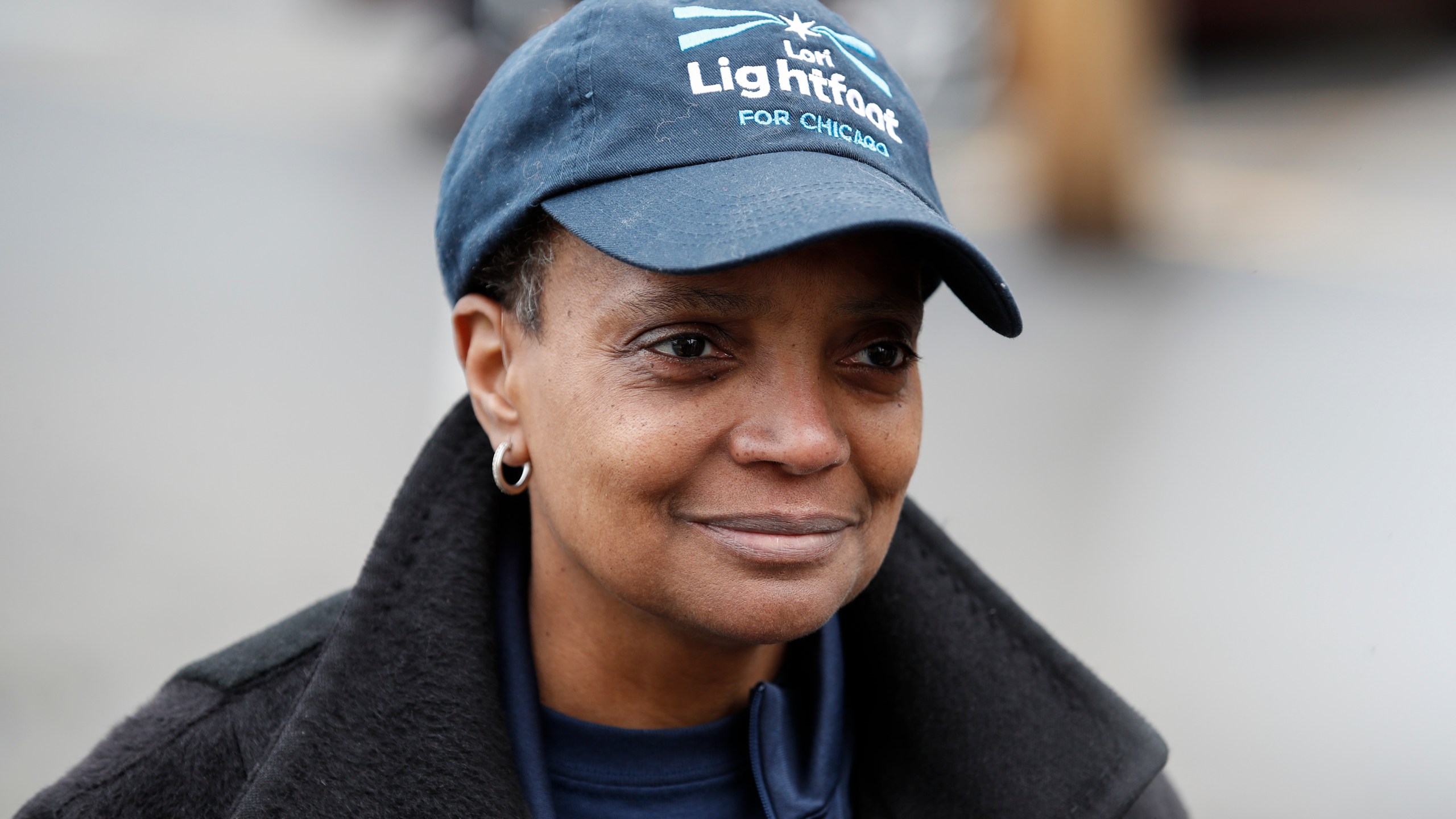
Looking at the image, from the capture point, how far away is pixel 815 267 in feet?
6.19

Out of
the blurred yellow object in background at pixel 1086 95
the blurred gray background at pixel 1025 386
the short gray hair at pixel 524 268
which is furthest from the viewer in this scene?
the blurred yellow object in background at pixel 1086 95

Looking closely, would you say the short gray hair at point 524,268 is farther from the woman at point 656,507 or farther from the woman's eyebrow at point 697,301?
the woman's eyebrow at point 697,301

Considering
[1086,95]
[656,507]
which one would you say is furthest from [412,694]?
[1086,95]

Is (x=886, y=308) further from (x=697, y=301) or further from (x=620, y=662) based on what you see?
(x=620, y=662)

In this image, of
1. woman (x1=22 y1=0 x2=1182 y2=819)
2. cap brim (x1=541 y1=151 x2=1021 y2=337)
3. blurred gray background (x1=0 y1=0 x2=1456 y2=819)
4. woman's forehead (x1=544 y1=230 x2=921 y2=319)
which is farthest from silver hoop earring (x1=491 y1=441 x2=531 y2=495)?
blurred gray background (x1=0 y1=0 x2=1456 y2=819)

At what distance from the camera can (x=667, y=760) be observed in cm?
208

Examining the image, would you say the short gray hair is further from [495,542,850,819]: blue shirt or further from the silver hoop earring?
[495,542,850,819]: blue shirt

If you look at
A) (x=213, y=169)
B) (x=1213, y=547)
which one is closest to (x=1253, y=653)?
(x=1213, y=547)

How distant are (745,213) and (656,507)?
0.40 meters

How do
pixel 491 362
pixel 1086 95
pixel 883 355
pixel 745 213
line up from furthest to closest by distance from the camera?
pixel 1086 95
pixel 491 362
pixel 883 355
pixel 745 213

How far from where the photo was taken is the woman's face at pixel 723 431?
6.07ft

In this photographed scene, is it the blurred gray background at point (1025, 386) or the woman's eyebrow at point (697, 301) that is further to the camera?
the blurred gray background at point (1025, 386)

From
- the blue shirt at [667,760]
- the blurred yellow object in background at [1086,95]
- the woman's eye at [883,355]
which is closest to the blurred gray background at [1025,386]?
the blurred yellow object in background at [1086,95]

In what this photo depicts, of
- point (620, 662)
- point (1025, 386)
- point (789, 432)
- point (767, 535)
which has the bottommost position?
point (1025, 386)
